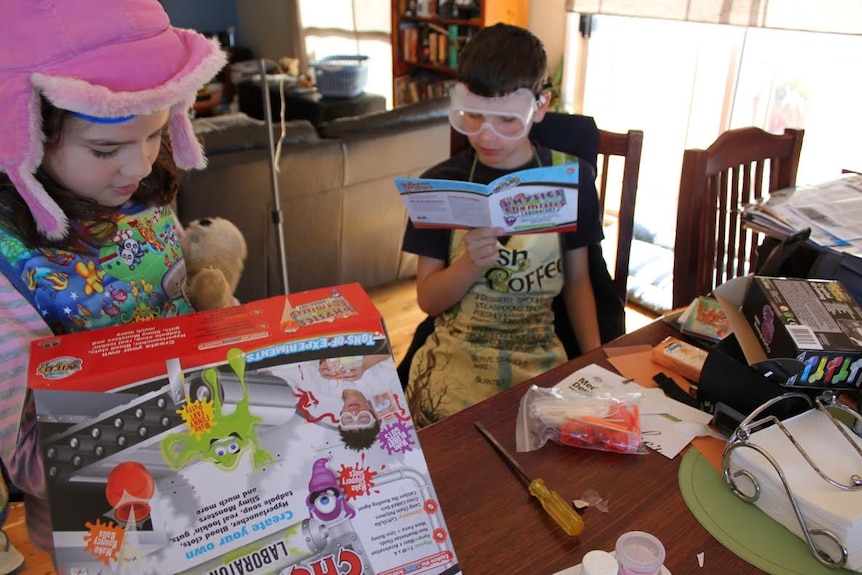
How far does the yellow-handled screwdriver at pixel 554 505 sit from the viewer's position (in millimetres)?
844

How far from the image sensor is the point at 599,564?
72cm

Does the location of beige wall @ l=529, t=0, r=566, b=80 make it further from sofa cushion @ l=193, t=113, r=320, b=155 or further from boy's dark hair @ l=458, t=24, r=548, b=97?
boy's dark hair @ l=458, t=24, r=548, b=97

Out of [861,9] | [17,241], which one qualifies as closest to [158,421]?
[17,241]

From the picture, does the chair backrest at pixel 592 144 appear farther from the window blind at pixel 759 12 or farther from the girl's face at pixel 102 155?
the window blind at pixel 759 12

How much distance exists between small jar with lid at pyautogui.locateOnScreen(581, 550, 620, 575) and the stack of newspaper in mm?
860

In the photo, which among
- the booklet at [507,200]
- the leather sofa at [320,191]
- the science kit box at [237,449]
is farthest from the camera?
the leather sofa at [320,191]

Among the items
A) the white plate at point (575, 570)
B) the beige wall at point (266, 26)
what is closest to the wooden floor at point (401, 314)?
the white plate at point (575, 570)

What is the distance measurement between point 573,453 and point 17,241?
0.83 m

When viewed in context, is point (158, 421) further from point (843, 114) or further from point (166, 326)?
point (843, 114)

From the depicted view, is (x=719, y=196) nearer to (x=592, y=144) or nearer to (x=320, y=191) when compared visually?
(x=592, y=144)

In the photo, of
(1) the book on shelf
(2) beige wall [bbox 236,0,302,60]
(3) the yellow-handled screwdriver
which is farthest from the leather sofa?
(2) beige wall [bbox 236,0,302,60]

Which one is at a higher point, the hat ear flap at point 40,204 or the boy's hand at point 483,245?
the hat ear flap at point 40,204

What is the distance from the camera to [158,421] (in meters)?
0.61

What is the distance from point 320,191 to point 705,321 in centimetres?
194
